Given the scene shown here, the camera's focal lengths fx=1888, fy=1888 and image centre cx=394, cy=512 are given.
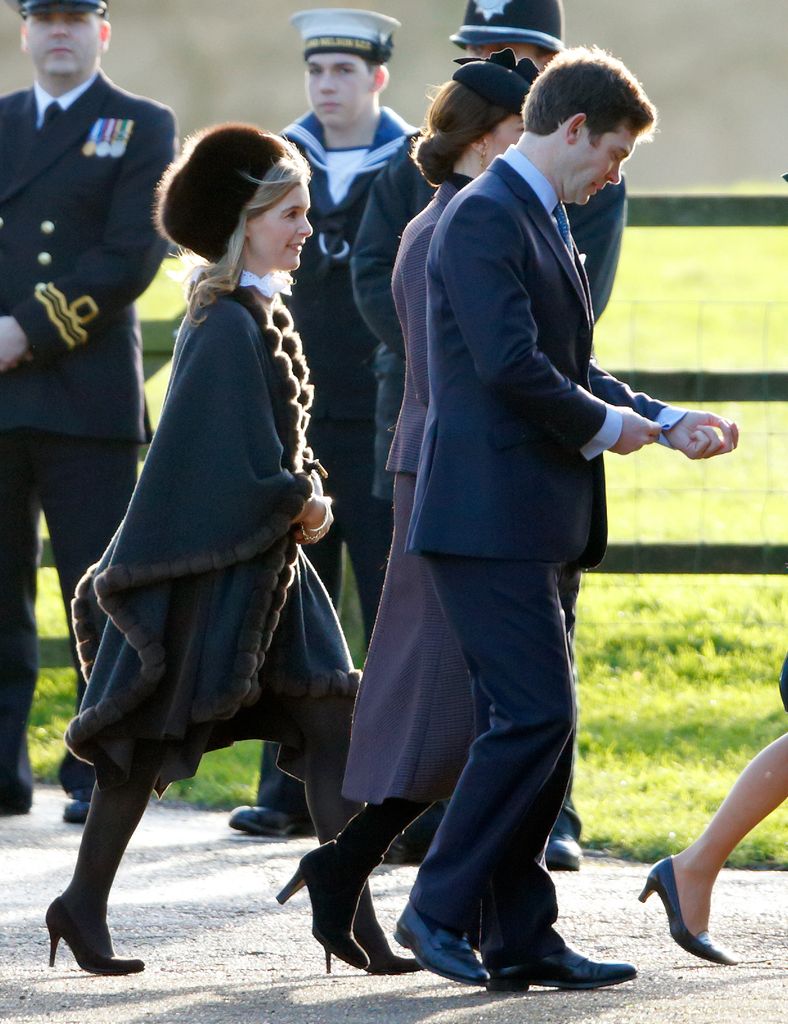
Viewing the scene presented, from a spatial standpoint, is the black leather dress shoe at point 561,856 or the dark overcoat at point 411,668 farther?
the black leather dress shoe at point 561,856

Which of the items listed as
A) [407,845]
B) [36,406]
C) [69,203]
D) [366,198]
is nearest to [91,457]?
[36,406]

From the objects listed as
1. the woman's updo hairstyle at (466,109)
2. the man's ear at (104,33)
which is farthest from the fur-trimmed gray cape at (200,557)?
the man's ear at (104,33)

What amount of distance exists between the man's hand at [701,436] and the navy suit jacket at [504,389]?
0.16 m

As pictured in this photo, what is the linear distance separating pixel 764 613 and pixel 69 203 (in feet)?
11.8

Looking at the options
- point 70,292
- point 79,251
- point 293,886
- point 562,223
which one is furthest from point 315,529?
point 79,251

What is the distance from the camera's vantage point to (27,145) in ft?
17.1

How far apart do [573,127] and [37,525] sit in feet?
8.46

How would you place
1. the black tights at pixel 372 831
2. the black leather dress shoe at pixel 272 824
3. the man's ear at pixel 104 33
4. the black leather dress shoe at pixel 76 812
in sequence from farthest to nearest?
the man's ear at pixel 104 33
the black leather dress shoe at pixel 76 812
the black leather dress shoe at pixel 272 824
the black tights at pixel 372 831

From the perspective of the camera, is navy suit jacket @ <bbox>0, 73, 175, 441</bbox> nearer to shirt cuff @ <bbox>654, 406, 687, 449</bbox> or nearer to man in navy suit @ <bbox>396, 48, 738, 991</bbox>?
man in navy suit @ <bbox>396, 48, 738, 991</bbox>

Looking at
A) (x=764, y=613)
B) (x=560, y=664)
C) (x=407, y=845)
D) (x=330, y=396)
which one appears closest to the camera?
(x=560, y=664)

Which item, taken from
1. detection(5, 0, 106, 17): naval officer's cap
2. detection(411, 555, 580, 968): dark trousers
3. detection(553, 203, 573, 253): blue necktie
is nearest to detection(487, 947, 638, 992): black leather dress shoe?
detection(411, 555, 580, 968): dark trousers

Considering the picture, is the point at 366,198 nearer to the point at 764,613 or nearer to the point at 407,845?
the point at 407,845

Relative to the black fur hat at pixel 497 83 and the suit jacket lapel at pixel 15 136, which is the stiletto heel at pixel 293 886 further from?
the suit jacket lapel at pixel 15 136

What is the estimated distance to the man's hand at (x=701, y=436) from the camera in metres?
3.27
